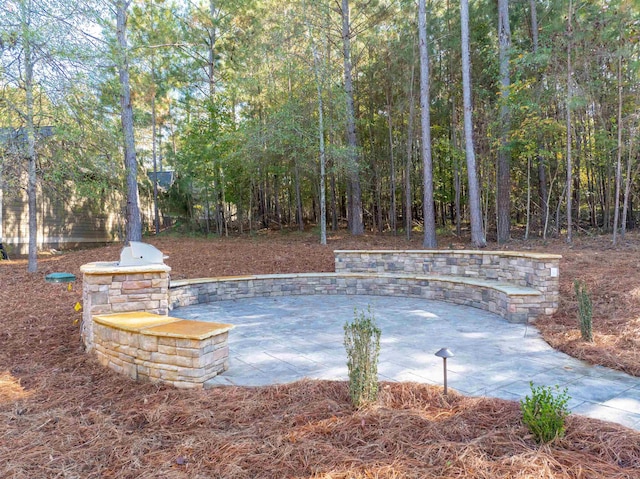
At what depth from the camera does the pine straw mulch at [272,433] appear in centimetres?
179

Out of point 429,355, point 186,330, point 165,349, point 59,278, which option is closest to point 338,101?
point 59,278

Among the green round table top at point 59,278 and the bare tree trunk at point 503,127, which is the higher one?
the bare tree trunk at point 503,127

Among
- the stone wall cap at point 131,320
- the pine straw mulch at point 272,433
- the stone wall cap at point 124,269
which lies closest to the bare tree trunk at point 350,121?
the stone wall cap at point 124,269

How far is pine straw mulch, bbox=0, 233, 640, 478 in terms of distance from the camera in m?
1.79

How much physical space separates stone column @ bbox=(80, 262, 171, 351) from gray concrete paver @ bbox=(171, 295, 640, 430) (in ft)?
2.93

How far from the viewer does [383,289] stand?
6832 mm

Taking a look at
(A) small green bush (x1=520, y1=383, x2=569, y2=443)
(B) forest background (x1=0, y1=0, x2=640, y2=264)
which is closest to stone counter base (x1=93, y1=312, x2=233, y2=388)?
(A) small green bush (x1=520, y1=383, x2=569, y2=443)

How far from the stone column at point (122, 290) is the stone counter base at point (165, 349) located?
386 mm

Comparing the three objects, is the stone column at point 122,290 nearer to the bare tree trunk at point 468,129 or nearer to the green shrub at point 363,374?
the green shrub at point 363,374

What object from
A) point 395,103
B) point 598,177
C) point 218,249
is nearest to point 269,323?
point 218,249

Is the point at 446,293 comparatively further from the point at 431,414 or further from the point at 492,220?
the point at 492,220

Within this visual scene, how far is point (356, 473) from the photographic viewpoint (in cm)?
174

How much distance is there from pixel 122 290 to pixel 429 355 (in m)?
2.88

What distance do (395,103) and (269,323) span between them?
10.9m
